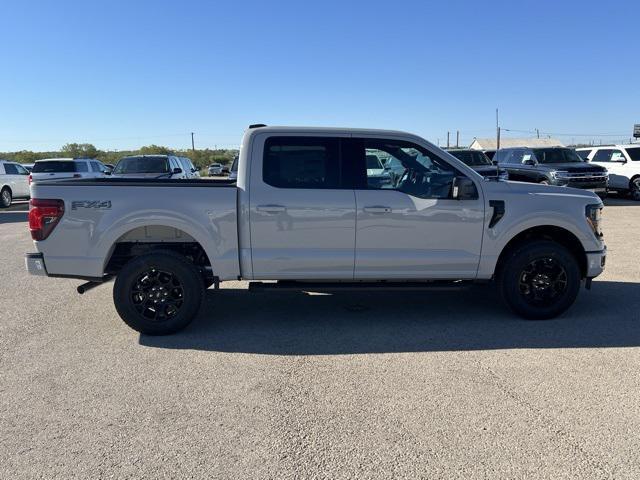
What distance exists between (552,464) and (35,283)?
22.4 feet

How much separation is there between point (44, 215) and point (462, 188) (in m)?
3.98

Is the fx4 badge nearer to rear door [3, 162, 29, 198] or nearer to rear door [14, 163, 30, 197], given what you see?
rear door [3, 162, 29, 198]

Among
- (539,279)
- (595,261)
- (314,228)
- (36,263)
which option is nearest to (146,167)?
(36,263)

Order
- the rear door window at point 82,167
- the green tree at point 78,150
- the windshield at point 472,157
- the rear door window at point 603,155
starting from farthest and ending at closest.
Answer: the green tree at point 78,150 < the rear door window at point 603,155 < the windshield at point 472,157 < the rear door window at point 82,167

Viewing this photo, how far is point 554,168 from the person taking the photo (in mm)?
17047

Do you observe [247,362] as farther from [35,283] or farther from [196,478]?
[35,283]

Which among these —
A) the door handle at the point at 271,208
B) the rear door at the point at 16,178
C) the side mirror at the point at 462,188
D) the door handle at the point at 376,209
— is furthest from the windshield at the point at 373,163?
the rear door at the point at 16,178

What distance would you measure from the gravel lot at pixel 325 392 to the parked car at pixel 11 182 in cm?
1565

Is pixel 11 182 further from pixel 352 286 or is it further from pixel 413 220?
pixel 413 220

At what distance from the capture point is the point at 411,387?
12.5 ft

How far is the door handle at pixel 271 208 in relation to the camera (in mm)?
4902

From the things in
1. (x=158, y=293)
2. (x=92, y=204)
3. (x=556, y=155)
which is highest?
(x=556, y=155)

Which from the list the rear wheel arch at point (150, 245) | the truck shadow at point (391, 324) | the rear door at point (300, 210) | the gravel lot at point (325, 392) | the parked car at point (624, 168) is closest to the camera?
the gravel lot at point (325, 392)

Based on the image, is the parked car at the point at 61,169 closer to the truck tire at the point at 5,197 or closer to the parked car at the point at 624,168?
the truck tire at the point at 5,197
